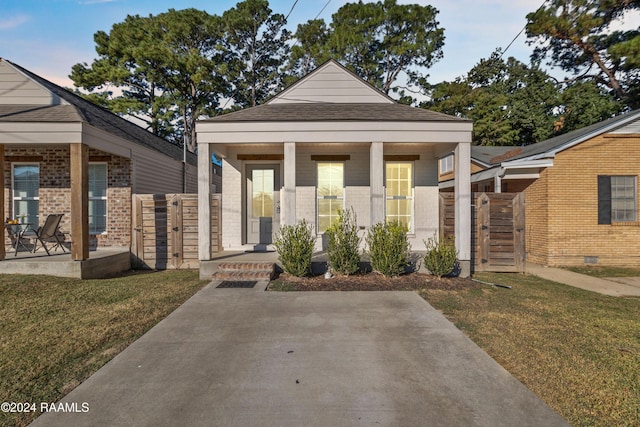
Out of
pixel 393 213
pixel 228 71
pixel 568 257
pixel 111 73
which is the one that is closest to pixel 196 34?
pixel 228 71

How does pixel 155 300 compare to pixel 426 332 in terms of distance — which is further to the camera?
pixel 155 300

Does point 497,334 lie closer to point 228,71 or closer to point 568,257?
point 568,257

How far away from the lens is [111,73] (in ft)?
71.8

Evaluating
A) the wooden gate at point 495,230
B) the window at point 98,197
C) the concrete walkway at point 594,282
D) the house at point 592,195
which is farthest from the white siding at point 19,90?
the concrete walkway at point 594,282

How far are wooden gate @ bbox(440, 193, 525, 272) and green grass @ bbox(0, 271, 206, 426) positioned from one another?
255 inches

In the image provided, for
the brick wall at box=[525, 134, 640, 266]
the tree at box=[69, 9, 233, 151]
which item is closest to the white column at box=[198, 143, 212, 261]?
the brick wall at box=[525, 134, 640, 266]

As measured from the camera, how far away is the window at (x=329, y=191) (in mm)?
8836

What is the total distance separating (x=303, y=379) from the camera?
9.27ft

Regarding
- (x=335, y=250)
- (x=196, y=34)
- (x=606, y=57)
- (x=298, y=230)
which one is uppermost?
(x=196, y=34)

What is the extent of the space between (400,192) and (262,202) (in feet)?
13.9

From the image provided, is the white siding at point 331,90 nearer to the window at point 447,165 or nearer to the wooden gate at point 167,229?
the wooden gate at point 167,229

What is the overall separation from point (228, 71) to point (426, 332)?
2592 cm

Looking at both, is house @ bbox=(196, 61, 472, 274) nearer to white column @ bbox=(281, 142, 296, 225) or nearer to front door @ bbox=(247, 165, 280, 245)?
front door @ bbox=(247, 165, 280, 245)

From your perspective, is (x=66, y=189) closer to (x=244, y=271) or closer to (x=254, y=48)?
(x=244, y=271)
